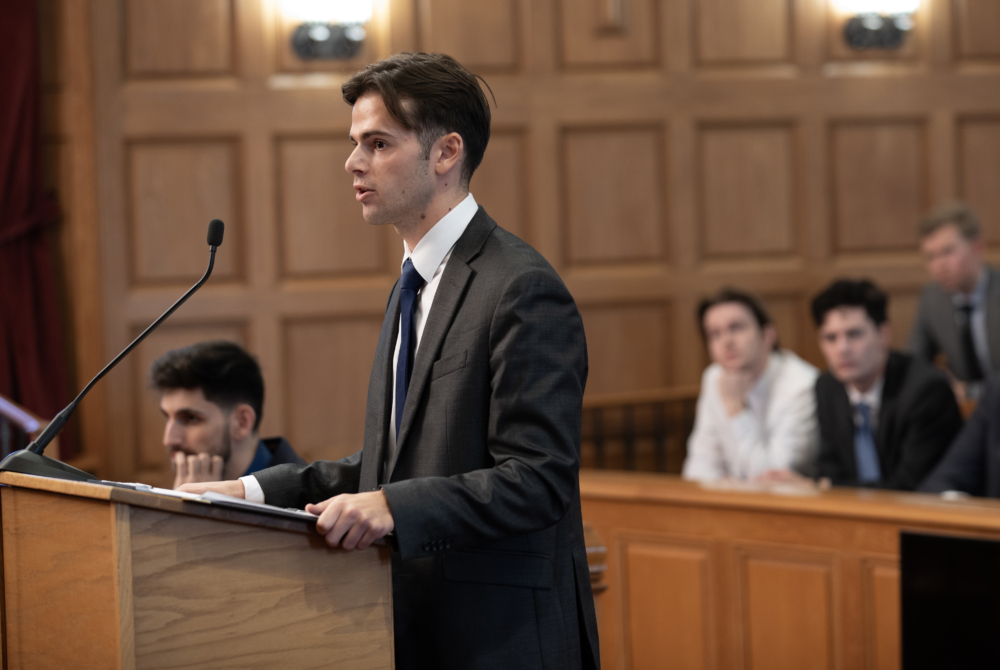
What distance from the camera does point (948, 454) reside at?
3.19 meters

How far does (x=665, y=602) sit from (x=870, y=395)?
1123 mm

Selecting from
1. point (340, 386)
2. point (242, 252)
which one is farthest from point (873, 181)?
point (242, 252)

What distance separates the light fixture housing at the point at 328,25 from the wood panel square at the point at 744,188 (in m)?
1.86

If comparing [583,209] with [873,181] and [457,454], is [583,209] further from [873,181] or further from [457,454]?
[457,454]

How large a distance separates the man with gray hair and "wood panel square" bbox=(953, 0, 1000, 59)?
3.94ft

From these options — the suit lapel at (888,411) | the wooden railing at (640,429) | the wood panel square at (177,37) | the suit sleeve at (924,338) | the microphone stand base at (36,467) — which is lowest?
the wooden railing at (640,429)

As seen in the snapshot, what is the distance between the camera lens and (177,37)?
4.62 metres

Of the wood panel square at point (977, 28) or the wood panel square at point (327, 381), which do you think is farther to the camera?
the wood panel square at point (977, 28)

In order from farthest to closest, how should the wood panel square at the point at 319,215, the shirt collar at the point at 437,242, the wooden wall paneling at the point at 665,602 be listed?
the wood panel square at the point at 319,215, the wooden wall paneling at the point at 665,602, the shirt collar at the point at 437,242

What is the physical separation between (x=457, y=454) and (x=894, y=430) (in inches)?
Answer: 103

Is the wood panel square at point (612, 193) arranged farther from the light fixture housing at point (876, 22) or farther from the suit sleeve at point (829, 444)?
the suit sleeve at point (829, 444)

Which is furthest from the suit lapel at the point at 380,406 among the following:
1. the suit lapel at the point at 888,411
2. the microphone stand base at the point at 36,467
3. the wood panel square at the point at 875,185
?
the wood panel square at the point at 875,185

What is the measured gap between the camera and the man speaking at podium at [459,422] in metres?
1.18

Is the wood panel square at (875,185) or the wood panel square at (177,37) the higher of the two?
the wood panel square at (177,37)
